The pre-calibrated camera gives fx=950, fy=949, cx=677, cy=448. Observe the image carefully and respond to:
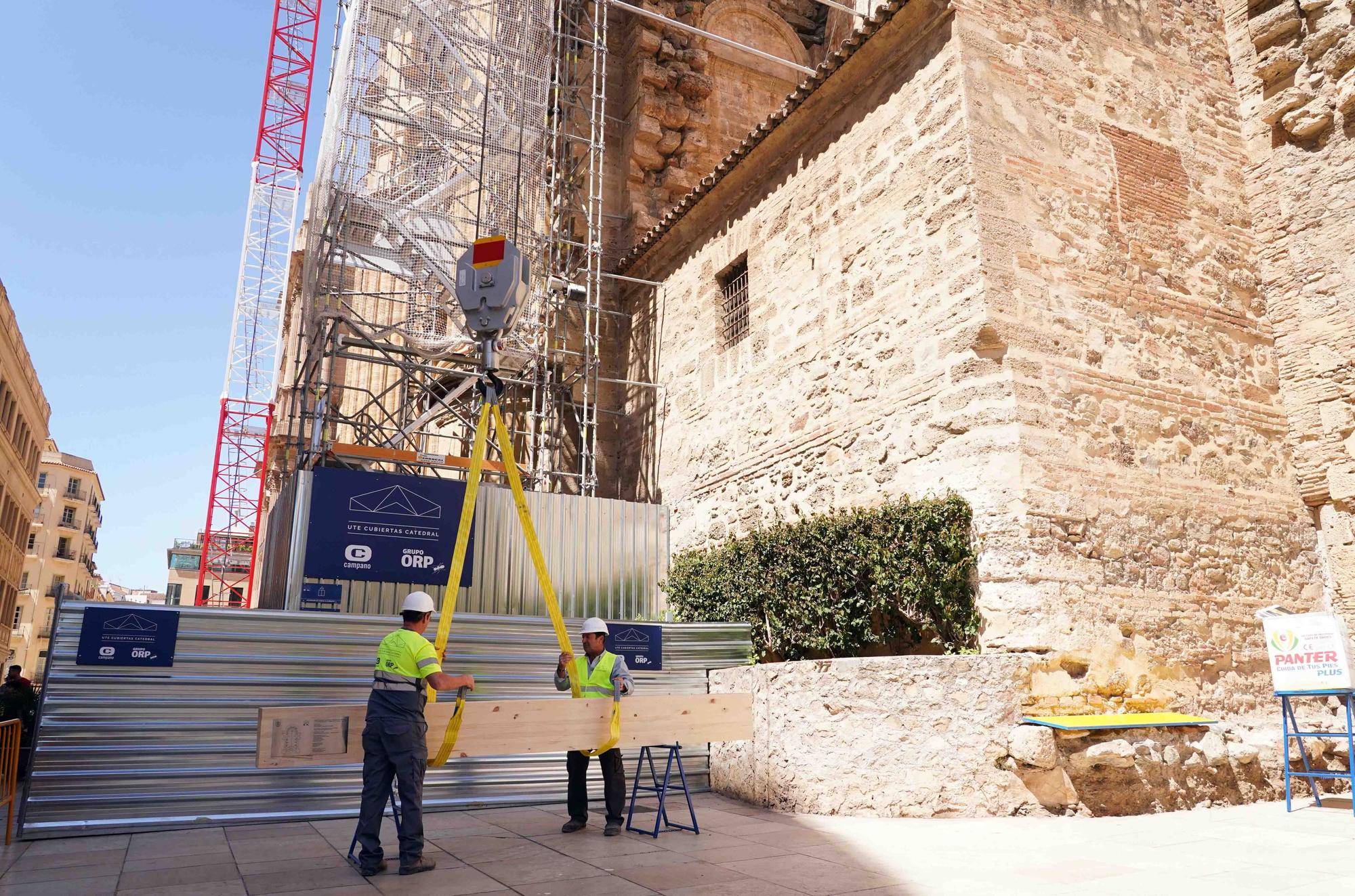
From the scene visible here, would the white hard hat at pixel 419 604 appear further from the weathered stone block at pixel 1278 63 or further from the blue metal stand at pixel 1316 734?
the weathered stone block at pixel 1278 63

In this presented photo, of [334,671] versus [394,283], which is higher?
[394,283]

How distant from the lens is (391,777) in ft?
18.5

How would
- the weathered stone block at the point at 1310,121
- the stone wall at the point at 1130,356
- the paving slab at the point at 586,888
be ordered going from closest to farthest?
the paving slab at the point at 586,888
the stone wall at the point at 1130,356
the weathered stone block at the point at 1310,121

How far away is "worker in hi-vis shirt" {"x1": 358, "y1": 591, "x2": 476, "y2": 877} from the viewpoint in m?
5.45

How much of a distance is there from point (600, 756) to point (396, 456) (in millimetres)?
7264

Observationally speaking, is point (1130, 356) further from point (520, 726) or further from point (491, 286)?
point (520, 726)

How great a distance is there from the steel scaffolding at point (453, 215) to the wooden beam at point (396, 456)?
4cm

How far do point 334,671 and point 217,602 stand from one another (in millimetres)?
30649

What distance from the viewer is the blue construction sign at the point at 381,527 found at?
10.2 meters

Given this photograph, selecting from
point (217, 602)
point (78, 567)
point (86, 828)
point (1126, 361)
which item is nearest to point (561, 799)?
point (86, 828)

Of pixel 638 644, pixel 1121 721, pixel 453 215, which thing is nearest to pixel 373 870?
pixel 638 644

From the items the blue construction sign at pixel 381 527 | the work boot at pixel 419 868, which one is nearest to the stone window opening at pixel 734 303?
the blue construction sign at pixel 381 527

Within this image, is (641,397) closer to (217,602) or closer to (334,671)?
(334,671)

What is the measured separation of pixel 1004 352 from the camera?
807cm
